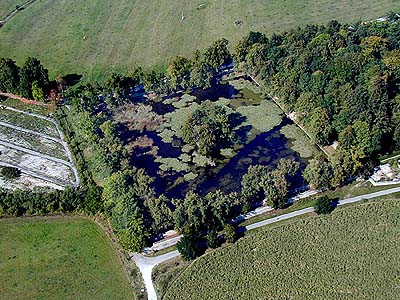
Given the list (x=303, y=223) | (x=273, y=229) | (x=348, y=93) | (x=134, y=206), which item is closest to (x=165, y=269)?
(x=134, y=206)

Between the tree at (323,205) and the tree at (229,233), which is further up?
the tree at (229,233)

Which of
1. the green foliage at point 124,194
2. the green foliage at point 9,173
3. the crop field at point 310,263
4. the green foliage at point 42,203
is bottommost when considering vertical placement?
the crop field at point 310,263

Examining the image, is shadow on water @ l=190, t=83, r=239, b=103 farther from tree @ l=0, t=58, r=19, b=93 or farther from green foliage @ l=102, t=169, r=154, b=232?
tree @ l=0, t=58, r=19, b=93

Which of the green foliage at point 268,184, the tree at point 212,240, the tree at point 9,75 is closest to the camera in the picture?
the tree at point 212,240

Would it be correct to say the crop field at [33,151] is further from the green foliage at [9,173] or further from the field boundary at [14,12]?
the field boundary at [14,12]

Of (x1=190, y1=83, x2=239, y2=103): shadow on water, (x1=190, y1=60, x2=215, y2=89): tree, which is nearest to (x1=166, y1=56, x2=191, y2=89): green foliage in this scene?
(x1=190, y1=60, x2=215, y2=89): tree


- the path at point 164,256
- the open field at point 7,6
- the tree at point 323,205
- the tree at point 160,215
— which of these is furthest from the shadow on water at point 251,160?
the open field at point 7,6
